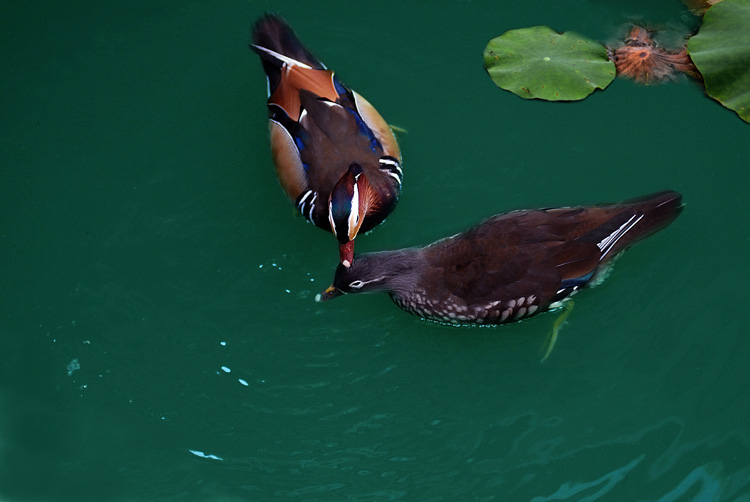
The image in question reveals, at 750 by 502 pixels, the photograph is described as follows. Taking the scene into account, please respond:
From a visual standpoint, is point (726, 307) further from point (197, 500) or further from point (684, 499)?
point (197, 500)

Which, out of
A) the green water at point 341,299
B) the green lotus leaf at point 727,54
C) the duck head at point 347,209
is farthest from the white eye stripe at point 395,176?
the green lotus leaf at point 727,54

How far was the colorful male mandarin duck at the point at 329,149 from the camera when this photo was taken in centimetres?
326

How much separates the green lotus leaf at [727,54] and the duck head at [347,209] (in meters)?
1.81

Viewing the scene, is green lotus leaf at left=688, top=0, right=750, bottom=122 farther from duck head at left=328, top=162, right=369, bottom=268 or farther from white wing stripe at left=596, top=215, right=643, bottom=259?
duck head at left=328, top=162, right=369, bottom=268

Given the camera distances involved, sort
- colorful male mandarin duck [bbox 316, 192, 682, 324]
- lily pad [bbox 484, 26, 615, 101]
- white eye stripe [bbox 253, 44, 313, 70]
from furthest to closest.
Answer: lily pad [bbox 484, 26, 615, 101]
white eye stripe [bbox 253, 44, 313, 70]
colorful male mandarin duck [bbox 316, 192, 682, 324]

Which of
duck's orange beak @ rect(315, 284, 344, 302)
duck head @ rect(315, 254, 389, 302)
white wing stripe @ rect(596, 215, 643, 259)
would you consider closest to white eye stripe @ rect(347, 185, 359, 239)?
duck head @ rect(315, 254, 389, 302)

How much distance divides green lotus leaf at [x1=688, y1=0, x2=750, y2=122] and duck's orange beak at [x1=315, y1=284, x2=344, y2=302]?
6.77ft

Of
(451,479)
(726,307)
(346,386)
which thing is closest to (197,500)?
(346,386)

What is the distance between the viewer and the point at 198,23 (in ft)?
14.0

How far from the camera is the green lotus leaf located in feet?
11.9

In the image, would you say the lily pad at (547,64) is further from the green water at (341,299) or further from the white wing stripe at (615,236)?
the white wing stripe at (615,236)

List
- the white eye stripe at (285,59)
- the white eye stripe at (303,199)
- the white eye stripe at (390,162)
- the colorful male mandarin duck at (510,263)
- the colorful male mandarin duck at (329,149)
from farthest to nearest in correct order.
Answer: the white eye stripe at (285,59)
the white eye stripe at (390,162)
the white eye stripe at (303,199)
the colorful male mandarin duck at (329,149)
the colorful male mandarin duck at (510,263)

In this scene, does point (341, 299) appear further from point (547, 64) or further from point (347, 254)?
point (547, 64)

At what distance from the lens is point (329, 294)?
332cm
